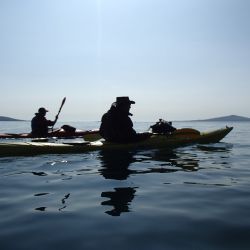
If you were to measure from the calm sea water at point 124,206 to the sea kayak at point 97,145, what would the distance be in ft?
4.51

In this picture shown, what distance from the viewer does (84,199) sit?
5.82 meters

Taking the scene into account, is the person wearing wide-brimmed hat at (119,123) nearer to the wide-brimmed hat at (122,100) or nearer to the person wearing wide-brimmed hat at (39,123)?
the wide-brimmed hat at (122,100)

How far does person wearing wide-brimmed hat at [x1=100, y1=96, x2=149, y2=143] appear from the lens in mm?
12228

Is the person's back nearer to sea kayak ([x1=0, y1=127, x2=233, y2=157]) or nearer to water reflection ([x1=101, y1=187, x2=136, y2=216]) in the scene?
sea kayak ([x1=0, y1=127, x2=233, y2=157])

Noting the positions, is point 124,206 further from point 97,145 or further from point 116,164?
point 97,145

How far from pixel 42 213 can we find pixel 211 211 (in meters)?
2.57

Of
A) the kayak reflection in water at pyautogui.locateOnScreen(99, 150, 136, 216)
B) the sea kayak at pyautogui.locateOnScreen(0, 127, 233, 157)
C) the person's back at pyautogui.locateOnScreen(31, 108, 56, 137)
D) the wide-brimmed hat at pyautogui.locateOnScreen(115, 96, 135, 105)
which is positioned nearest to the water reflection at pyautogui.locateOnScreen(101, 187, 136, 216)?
the kayak reflection in water at pyautogui.locateOnScreen(99, 150, 136, 216)

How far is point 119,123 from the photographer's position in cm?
1241

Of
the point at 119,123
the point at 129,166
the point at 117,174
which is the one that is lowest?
the point at 117,174

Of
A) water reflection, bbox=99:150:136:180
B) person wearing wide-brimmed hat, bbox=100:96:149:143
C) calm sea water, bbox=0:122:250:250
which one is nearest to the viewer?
calm sea water, bbox=0:122:250:250

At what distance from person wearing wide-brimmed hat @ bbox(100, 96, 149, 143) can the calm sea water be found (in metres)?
2.85

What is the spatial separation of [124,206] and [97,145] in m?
7.10

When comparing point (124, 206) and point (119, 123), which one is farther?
point (119, 123)

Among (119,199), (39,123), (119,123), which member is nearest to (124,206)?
(119,199)
